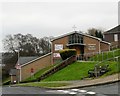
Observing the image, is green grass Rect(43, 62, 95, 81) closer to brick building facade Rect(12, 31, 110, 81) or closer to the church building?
brick building facade Rect(12, 31, 110, 81)

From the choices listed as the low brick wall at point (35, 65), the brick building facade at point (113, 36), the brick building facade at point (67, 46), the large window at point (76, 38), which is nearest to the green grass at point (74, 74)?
the low brick wall at point (35, 65)

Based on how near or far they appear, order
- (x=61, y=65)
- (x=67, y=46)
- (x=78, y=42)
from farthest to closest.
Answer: (x=67, y=46) < (x=78, y=42) < (x=61, y=65)

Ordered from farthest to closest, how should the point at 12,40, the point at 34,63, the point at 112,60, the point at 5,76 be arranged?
the point at 12,40 → the point at 5,76 → the point at 34,63 → the point at 112,60

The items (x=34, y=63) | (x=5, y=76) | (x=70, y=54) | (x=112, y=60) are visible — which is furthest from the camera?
(x=5, y=76)

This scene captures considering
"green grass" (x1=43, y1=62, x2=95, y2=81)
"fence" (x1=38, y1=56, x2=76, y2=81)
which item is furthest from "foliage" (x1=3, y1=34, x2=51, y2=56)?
"green grass" (x1=43, y1=62, x2=95, y2=81)

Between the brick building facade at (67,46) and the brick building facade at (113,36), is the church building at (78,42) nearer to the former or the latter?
the brick building facade at (67,46)

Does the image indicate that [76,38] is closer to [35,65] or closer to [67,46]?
[67,46]

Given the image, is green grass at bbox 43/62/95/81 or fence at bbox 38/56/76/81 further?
fence at bbox 38/56/76/81

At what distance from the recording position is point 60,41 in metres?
65.6

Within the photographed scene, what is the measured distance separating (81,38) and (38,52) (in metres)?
35.3

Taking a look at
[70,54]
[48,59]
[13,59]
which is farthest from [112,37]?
[13,59]

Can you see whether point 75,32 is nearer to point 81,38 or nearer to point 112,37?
point 81,38

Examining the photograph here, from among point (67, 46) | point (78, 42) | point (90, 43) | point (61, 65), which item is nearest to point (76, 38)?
point (78, 42)

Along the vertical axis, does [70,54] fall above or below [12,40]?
below
